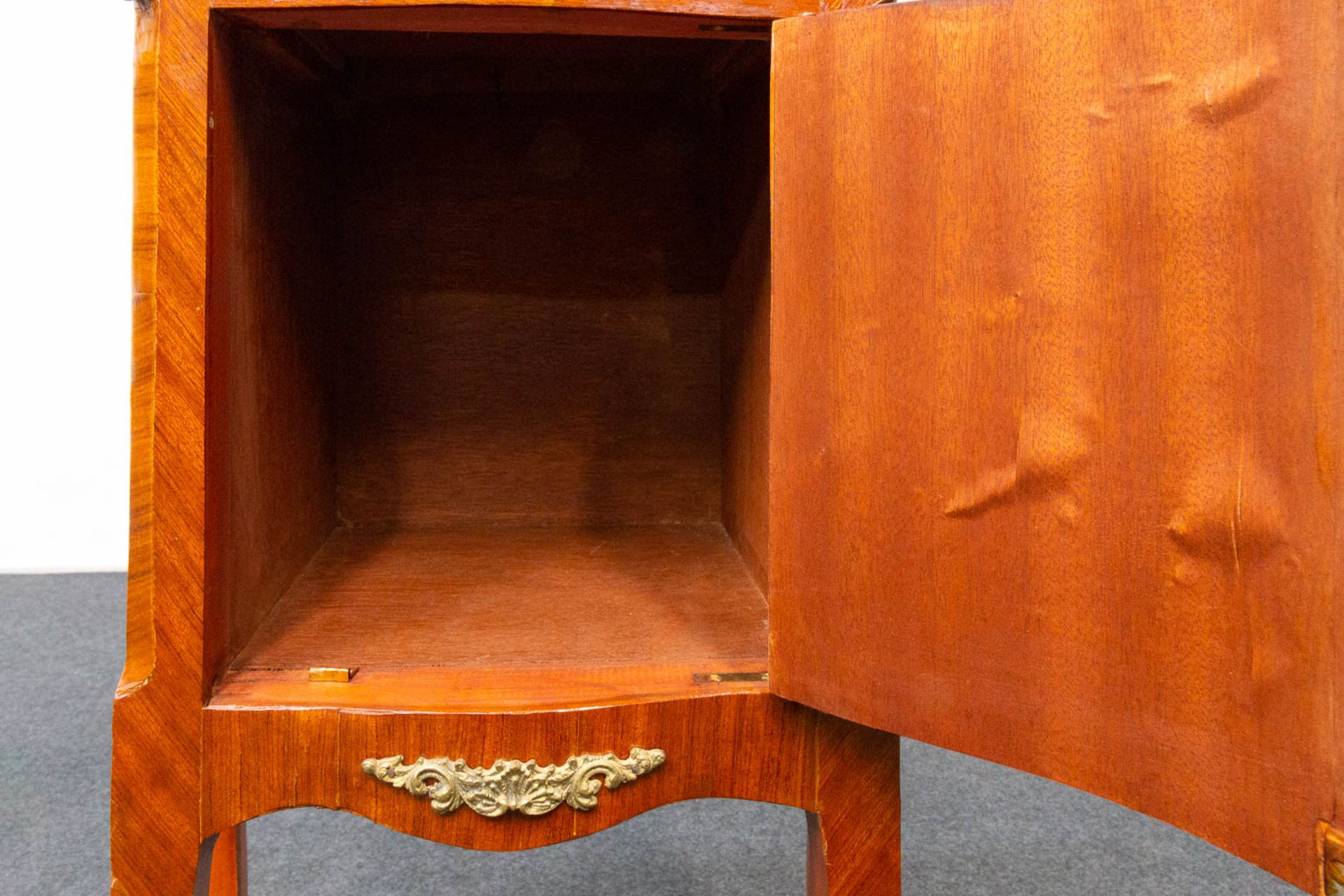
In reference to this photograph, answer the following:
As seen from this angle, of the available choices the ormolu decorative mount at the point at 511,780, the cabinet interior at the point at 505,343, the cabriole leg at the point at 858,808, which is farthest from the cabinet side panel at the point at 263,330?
the cabriole leg at the point at 858,808

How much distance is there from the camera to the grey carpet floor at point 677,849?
4.08 feet

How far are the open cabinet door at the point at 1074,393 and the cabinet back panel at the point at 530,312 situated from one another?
22.3 inches

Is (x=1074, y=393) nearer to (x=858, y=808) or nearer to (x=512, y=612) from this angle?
(x=858, y=808)

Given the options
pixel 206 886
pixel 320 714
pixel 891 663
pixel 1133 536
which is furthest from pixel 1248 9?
pixel 206 886

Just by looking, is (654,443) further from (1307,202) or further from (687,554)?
(1307,202)

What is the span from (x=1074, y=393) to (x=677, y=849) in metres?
1.00

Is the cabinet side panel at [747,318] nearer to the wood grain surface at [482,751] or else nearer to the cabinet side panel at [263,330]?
the wood grain surface at [482,751]

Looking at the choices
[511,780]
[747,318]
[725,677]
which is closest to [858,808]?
[725,677]

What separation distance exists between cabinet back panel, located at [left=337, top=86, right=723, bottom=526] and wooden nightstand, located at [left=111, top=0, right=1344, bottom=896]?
0.32ft

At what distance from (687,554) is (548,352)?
0.30m

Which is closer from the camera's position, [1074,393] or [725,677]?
[1074,393]

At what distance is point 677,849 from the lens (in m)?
1.33

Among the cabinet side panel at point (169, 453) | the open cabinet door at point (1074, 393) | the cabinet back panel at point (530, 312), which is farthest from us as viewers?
the cabinet back panel at point (530, 312)

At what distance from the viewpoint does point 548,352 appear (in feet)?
3.86
